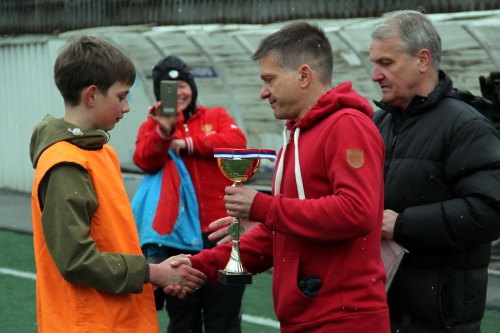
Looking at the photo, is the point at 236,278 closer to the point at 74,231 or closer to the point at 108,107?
the point at 74,231

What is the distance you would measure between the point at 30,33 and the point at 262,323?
1261 centimetres

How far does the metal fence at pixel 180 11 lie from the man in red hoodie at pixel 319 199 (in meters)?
5.58

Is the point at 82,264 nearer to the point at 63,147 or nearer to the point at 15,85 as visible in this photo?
the point at 63,147

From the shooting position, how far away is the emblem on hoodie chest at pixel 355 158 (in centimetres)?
312

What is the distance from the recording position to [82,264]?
10.7ft

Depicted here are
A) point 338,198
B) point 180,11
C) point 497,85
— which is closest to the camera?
point 338,198

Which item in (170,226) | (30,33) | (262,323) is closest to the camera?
(170,226)

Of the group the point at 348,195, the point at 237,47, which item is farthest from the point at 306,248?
the point at 237,47

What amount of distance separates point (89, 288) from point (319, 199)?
3.43ft

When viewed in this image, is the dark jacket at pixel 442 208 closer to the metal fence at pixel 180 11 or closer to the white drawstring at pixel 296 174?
the white drawstring at pixel 296 174

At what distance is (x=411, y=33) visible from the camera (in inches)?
155

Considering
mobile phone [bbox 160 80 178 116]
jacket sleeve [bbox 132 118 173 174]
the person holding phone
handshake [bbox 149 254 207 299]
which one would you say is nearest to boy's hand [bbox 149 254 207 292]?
handshake [bbox 149 254 207 299]

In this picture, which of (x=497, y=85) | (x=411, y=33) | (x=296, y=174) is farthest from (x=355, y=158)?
(x=497, y=85)

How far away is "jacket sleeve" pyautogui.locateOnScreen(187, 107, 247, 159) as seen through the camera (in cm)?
584
